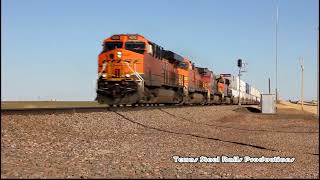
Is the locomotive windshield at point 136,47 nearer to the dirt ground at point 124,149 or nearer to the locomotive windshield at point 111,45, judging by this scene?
the locomotive windshield at point 111,45

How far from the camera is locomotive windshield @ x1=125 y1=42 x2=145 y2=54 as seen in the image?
94.3 ft

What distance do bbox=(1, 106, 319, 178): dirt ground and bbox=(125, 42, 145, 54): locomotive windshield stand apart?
7.15 metres

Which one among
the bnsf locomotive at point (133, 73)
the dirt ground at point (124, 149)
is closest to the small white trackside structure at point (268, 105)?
the bnsf locomotive at point (133, 73)

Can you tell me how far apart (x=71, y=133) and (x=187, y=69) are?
28.6 meters

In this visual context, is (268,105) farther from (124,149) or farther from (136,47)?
(124,149)

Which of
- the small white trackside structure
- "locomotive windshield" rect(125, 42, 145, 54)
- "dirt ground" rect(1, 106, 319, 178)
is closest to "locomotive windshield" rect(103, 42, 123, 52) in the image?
"locomotive windshield" rect(125, 42, 145, 54)

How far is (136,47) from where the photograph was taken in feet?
94.6

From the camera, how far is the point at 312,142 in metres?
19.6

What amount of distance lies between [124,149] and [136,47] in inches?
648

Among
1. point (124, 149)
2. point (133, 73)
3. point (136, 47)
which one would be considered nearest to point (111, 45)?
point (136, 47)

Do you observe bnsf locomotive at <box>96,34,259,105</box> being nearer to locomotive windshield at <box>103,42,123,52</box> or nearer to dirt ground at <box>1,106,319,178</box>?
locomotive windshield at <box>103,42,123,52</box>

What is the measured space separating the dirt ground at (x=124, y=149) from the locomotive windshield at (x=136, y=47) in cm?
715

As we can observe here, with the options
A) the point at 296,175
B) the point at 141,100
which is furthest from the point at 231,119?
the point at 296,175

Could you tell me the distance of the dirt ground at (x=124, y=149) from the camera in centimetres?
943
